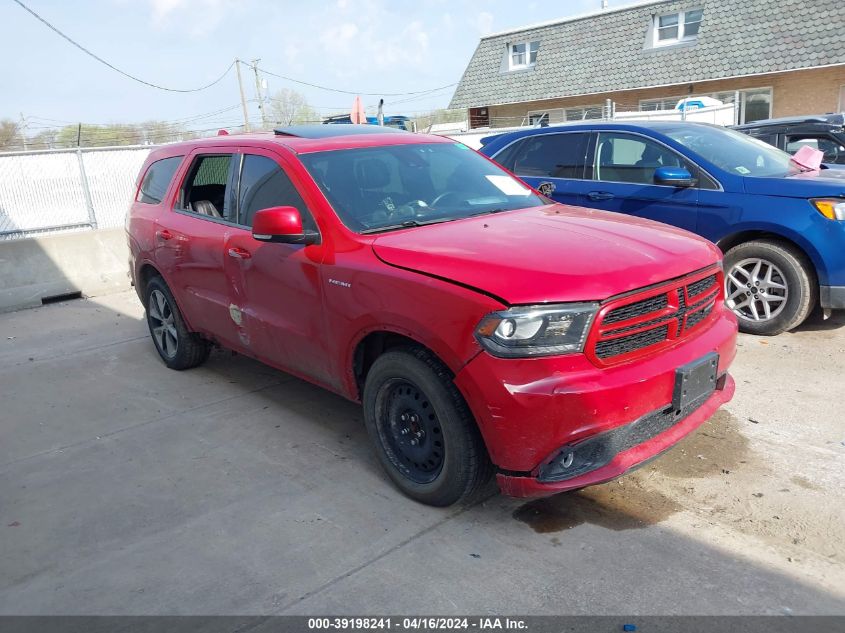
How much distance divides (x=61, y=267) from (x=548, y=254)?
781 cm

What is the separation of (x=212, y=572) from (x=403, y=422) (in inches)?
44.2

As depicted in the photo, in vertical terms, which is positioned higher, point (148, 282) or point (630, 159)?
point (630, 159)

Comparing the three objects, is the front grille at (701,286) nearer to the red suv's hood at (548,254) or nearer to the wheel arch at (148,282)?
the red suv's hood at (548,254)

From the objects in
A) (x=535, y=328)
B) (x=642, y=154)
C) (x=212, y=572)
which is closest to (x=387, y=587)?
(x=212, y=572)

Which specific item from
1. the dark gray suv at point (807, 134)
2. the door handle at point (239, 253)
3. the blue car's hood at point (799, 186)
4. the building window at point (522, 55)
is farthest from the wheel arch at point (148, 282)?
the building window at point (522, 55)

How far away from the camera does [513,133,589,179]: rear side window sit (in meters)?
6.80

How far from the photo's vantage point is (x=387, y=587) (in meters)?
2.92

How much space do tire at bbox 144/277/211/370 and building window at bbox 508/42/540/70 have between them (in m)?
23.9

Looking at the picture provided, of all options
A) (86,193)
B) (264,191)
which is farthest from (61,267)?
(264,191)

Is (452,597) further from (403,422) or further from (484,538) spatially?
(403,422)

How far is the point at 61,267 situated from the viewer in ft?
29.4

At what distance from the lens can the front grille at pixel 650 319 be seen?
2961 millimetres

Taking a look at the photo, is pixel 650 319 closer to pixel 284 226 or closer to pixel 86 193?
pixel 284 226

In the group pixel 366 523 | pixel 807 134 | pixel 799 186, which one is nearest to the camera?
pixel 366 523
